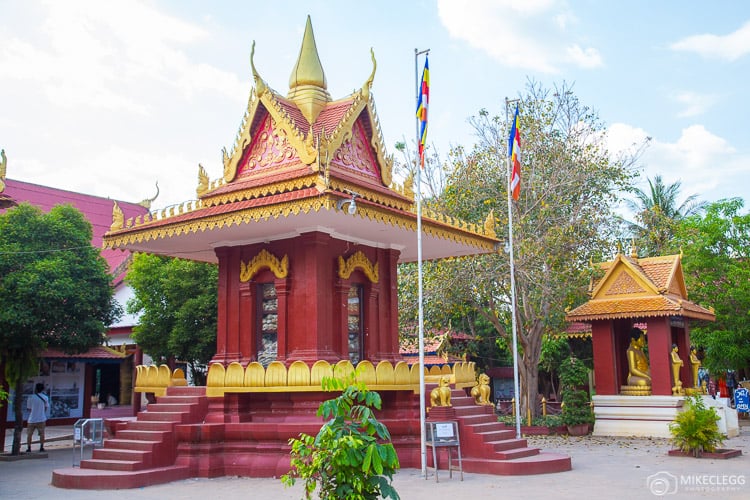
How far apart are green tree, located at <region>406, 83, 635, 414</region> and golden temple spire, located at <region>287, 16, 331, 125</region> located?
24.7ft

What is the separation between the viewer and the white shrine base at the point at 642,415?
63.3 feet

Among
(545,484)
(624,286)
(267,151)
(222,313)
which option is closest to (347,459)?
(545,484)

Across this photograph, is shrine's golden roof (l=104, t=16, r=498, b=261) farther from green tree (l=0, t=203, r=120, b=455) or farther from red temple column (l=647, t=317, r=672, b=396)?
red temple column (l=647, t=317, r=672, b=396)

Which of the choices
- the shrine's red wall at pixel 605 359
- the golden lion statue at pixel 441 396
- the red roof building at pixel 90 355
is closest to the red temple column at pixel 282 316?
the golden lion statue at pixel 441 396

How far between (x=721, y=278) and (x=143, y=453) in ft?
70.1

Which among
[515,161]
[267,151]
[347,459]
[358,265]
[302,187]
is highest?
[515,161]

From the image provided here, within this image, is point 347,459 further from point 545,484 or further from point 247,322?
point 247,322

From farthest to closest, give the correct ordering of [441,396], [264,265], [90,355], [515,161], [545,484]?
[90,355] → [515,161] → [264,265] → [441,396] → [545,484]

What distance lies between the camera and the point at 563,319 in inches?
854

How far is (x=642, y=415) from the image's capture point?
19.7 meters

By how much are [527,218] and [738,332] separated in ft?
29.4

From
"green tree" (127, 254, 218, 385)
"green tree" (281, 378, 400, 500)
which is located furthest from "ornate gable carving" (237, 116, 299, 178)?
"green tree" (127, 254, 218, 385)

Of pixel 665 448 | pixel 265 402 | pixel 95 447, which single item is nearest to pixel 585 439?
pixel 665 448

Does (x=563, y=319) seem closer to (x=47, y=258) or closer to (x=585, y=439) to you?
(x=585, y=439)
